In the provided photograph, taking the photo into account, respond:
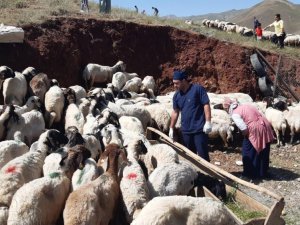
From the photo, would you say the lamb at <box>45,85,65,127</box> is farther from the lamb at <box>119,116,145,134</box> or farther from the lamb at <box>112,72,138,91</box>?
the lamb at <box>112,72,138,91</box>

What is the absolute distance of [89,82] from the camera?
636 inches

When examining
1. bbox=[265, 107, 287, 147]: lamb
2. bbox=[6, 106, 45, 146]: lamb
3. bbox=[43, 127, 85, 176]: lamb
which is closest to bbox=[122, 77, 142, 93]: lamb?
bbox=[265, 107, 287, 147]: lamb

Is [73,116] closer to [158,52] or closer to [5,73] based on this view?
[5,73]

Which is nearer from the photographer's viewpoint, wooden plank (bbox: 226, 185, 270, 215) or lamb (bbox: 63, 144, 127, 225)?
lamb (bbox: 63, 144, 127, 225)

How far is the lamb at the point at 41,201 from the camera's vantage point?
20.8 feet

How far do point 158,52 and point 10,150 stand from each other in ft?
36.5

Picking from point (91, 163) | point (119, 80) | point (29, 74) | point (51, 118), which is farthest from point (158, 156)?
point (119, 80)

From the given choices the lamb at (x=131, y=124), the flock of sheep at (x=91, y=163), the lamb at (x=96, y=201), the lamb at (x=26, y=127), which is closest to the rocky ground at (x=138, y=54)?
the flock of sheep at (x=91, y=163)

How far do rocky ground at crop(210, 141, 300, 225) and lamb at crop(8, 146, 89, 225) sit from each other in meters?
3.70

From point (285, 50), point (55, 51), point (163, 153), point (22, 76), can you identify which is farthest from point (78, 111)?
point (285, 50)

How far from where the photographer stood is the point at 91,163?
7.78 m

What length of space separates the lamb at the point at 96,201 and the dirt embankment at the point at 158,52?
9627 millimetres

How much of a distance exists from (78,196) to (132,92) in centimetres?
917

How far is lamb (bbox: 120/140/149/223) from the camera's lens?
6.83 metres
